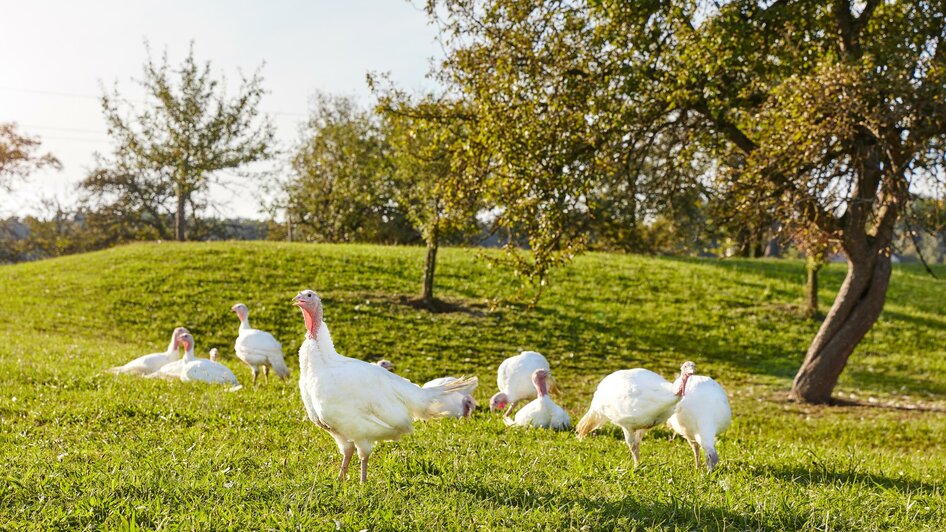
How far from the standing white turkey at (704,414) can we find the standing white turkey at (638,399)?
274 millimetres

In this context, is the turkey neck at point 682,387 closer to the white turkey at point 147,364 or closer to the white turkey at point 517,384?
the white turkey at point 517,384

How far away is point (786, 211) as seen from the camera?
13.7 m

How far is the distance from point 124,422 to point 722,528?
Result: 6574mm

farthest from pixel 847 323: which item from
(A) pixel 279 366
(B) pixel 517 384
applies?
(A) pixel 279 366

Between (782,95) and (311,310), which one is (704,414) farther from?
(782,95)

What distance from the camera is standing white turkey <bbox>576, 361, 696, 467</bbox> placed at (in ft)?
24.5

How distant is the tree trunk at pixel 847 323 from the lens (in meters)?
15.5

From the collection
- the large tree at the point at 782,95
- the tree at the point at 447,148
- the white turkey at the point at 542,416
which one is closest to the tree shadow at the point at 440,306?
the tree at the point at 447,148

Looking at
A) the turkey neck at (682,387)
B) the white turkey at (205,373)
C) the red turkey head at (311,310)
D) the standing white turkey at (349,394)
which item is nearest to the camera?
the standing white turkey at (349,394)

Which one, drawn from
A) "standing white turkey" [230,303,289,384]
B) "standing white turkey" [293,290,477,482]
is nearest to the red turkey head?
"standing white turkey" [293,290,477,482]

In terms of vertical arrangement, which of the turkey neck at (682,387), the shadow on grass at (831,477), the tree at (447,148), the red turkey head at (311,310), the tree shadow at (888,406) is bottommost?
the tree shadow at (888,406)

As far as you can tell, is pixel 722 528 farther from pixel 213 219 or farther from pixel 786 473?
pixel 213 219

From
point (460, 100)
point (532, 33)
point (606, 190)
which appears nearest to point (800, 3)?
point (532, 33)

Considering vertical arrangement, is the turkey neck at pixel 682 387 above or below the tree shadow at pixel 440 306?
above
